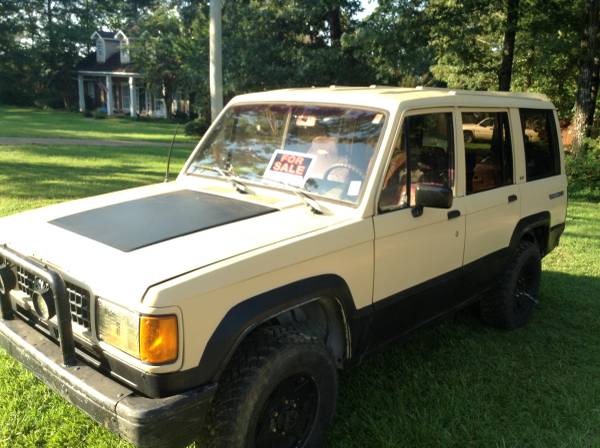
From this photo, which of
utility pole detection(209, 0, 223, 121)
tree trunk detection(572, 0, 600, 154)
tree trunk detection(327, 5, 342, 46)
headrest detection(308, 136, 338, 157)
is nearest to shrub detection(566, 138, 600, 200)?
tree trunk detection(572, 0, 600, 154)

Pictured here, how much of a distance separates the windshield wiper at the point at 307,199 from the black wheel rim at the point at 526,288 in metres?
2.45

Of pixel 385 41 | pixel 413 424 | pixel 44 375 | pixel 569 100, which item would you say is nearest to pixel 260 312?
Answer: pixel 44 375

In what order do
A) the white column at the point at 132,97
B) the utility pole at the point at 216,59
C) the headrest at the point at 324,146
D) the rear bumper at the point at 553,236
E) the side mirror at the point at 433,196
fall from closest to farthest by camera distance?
the side mirror at the point at 433,196 → the headrest at the point at 324,146 → the rear bumper at the point at 553,236 → the utility pole at the point at 216,59 → the white column at the point at 132,97

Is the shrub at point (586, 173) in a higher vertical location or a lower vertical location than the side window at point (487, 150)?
lower

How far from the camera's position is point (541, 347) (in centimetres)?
444

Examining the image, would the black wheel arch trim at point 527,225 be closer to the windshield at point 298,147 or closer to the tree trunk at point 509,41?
the windshield at point 298,147

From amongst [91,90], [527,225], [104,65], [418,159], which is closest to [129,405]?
[418,159]

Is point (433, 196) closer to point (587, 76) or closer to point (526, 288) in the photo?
point (526, 288)

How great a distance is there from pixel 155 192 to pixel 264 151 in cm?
81

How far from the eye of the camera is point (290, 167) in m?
3.48

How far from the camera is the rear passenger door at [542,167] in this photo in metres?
4.56

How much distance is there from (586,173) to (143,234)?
11.9m

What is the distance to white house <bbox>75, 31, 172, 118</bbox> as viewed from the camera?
3994 centimetres

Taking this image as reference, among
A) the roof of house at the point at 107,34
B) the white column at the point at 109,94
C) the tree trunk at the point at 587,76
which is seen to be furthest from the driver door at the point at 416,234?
the roof of house at the point at 107,34
